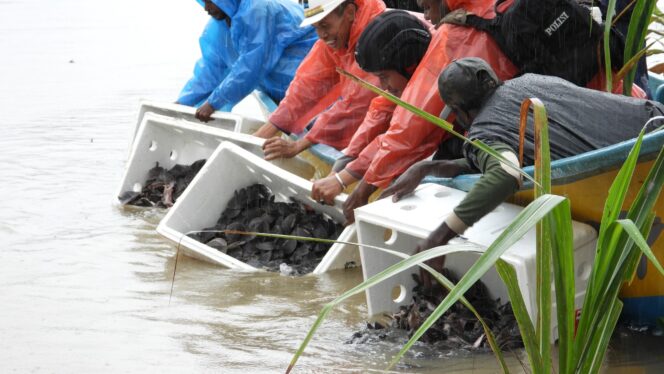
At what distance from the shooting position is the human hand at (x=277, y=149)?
579cm

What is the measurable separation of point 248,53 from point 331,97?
1105 mm

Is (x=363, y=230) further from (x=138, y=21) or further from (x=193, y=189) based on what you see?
(x=138, y=21)

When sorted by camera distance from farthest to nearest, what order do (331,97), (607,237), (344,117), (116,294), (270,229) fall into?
(331,97), (344,117), (270,229), (116,294), (607,237)

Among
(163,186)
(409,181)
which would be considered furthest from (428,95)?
(163,186)

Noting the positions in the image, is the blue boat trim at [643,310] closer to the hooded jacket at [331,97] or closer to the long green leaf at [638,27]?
the long green leaf at [638,27]

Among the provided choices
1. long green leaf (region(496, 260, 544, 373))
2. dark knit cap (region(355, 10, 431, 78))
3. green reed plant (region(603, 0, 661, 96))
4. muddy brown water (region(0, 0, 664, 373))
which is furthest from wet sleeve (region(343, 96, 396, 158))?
long green leaf (region(496, 260, 544, 373))

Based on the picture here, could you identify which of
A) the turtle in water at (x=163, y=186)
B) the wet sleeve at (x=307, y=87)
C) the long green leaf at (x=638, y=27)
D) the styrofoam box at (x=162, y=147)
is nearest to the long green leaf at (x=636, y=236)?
the long green leaf at (x=638, y=27)

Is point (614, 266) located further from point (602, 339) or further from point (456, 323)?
point (456, 323)

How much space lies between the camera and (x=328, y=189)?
16.3 ft

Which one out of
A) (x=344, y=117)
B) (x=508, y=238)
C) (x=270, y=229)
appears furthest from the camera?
(x=344, y=117)

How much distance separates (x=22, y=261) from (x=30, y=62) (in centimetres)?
889

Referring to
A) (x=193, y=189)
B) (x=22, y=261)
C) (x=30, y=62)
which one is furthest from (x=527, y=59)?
(x=30, y=62)

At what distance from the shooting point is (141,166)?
720cm

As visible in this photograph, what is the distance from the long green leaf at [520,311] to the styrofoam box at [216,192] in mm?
2932
